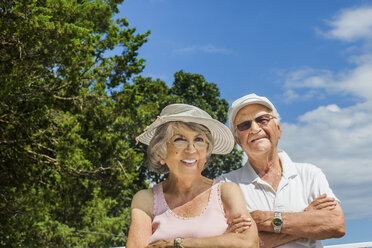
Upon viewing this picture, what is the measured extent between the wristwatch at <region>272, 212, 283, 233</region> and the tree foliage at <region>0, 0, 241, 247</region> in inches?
318

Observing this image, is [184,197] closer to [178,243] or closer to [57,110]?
[178,243]

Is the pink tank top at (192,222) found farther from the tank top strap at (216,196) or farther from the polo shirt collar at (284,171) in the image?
the polo shirt collar at (284,171)

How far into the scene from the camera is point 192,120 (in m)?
2.30

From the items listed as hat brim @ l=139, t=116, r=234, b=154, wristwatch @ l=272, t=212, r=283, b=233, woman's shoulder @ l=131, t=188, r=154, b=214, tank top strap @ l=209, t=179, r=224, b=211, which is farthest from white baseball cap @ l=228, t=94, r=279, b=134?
woman's shoulder @ l=131, t=188, r=154, b=214

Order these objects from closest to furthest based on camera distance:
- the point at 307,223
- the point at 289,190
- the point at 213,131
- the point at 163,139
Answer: the point at 163,139
the point at 213,131
the point at 307,223
the point at 289,190

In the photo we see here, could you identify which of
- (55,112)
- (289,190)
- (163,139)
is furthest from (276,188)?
(55,112)

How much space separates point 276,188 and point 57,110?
11.7m

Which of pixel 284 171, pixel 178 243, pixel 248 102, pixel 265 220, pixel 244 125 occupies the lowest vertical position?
pixel 178 243

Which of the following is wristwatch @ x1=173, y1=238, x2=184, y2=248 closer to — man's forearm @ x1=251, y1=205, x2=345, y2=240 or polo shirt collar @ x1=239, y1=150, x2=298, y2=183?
man's forearm @ x1=251, y1=205, x2=345, y2=240

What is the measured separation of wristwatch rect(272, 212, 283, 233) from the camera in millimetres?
2654

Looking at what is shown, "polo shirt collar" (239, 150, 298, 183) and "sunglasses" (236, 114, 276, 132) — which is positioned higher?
"sunglasses" (236, 114, 276, 132)

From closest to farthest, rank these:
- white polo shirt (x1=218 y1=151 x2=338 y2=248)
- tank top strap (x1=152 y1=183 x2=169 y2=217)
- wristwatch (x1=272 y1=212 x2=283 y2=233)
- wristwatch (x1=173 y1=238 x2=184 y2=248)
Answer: wristwatch (x1=173 y1=238 x2=184 y2=248)
tank top strap (x1=152 y1=183 x2=169 y2=217)
wristwatch (x1=272 y1=212 x2=283 y2=233)
white polo shirt (x1=218 y1=151 x2=338 y2=248)

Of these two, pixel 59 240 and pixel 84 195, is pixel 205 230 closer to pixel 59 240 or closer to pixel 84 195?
pixel 84 195

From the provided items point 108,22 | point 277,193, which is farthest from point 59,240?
point 277,193
